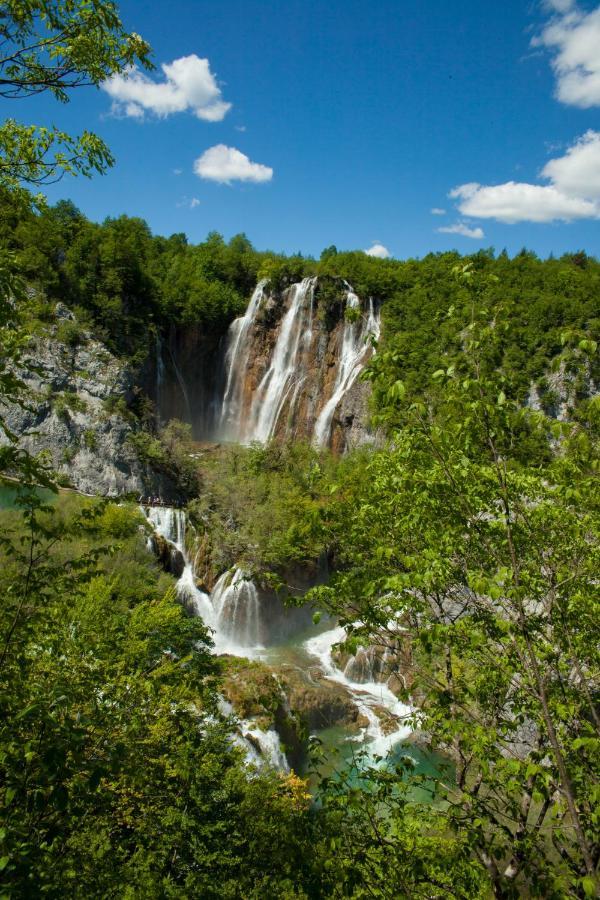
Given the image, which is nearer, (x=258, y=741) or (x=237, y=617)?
(x=258, y=741)

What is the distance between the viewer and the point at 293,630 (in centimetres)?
2200

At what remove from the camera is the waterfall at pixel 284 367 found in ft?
117

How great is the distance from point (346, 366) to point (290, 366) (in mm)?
4111

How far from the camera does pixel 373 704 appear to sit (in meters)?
16.6

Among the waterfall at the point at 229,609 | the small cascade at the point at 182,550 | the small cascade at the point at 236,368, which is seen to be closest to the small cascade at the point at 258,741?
the waterfall at the point at 229,609

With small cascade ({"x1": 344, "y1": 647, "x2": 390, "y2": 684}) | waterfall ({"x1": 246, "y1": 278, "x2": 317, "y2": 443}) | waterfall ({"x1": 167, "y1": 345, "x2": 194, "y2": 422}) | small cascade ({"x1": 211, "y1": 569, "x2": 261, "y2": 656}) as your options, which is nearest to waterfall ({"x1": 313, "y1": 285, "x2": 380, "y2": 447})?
waterfall ({"x1": 246, "y1": 278, "x2": 317, "y2": 443})

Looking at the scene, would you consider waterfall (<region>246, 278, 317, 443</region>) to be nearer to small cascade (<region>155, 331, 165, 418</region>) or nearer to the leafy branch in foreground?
small cascade (<region>155, 331, 165, 418</region>)

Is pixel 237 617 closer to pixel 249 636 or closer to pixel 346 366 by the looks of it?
pixel 249 636

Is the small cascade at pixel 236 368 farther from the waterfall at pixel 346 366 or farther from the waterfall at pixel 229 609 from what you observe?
the waterfall at pixel 229 609

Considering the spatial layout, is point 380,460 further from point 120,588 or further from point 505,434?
point 120,588

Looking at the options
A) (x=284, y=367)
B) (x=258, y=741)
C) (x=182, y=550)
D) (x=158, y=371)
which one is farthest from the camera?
(x=284, y=367)

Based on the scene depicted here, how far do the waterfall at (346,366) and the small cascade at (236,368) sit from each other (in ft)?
24.0

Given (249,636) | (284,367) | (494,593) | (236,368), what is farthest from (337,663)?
(236,368)

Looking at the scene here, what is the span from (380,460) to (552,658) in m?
2.90
